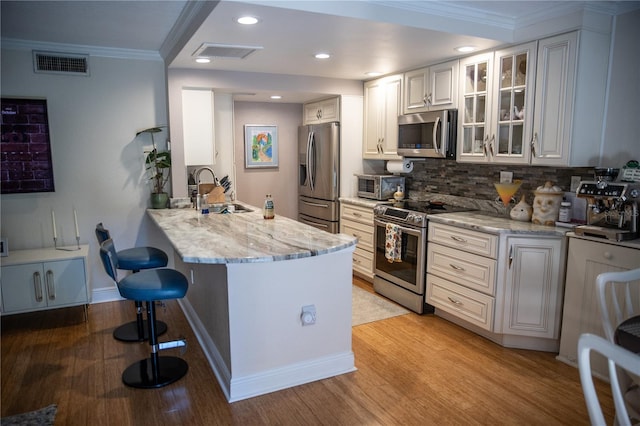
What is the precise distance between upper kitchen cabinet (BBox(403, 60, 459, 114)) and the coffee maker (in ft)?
4.59

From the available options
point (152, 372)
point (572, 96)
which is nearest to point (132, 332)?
point (152, 372)

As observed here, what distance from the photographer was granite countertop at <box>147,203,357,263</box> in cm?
237

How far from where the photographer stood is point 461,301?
347cm

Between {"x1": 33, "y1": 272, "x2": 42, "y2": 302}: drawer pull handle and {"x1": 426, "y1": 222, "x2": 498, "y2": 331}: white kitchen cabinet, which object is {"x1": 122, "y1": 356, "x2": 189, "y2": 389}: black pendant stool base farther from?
{"x1": 426, "y1": 222, "x2": 498, "y2": 331}: white kitchen cabinet

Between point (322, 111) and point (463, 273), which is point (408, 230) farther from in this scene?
point (322, 111)

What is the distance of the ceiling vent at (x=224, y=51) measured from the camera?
326cm

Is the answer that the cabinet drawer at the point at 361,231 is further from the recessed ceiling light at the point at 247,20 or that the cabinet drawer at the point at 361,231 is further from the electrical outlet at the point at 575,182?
the recessed ceiling light at the point at 247,20

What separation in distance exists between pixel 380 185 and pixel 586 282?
2.28 m

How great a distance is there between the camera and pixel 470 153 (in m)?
3.73

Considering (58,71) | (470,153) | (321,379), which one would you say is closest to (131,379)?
(321,379)

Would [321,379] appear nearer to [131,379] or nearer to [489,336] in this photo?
[131,379]

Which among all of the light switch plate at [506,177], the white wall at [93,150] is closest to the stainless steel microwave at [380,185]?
the light switch plate at [506,177]

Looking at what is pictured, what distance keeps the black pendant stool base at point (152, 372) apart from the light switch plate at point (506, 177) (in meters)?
2.94

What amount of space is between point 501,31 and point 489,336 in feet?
7.57
